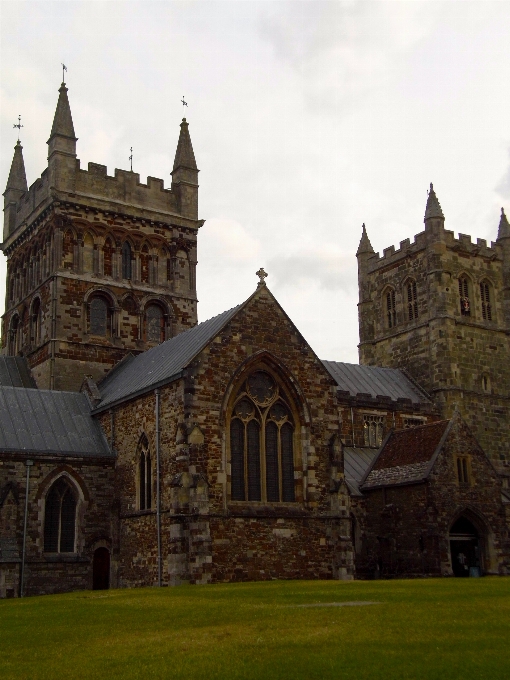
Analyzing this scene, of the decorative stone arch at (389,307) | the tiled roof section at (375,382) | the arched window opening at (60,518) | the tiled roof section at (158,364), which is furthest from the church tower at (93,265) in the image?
the decorative stone arch at (389,307)

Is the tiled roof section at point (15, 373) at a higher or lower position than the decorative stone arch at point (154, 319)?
lower

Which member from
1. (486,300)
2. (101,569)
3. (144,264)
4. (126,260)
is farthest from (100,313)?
(486,300)

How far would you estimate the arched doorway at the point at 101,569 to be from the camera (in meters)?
34.4

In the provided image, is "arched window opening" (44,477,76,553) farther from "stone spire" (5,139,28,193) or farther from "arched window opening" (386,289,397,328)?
"arched window opening" (386,289,397,328)

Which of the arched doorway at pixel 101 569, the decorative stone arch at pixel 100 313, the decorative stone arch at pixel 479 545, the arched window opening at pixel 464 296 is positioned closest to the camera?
the arched doorway at pixel 101 569

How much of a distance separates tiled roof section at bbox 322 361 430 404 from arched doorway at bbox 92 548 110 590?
1765 cm

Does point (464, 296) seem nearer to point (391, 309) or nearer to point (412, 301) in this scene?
point (412, 301)

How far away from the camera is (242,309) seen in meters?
32.9

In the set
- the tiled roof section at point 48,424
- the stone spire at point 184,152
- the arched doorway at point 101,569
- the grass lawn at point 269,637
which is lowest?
the grass lawn at point 269,637

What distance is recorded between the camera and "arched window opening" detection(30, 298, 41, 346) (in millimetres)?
46281

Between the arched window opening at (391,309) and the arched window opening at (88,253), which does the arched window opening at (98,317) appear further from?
the arched window opening at (391,309)

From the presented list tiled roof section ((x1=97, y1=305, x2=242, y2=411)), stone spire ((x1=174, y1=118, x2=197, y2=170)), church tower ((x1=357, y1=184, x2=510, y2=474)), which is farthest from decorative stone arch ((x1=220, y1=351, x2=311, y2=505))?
stone spire ((x1=174, y1=118, x2=197, y2=170))

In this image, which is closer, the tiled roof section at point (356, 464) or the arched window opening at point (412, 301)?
the tiled roof section at point (356, 464)

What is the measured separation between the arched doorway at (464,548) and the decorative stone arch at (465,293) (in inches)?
840
